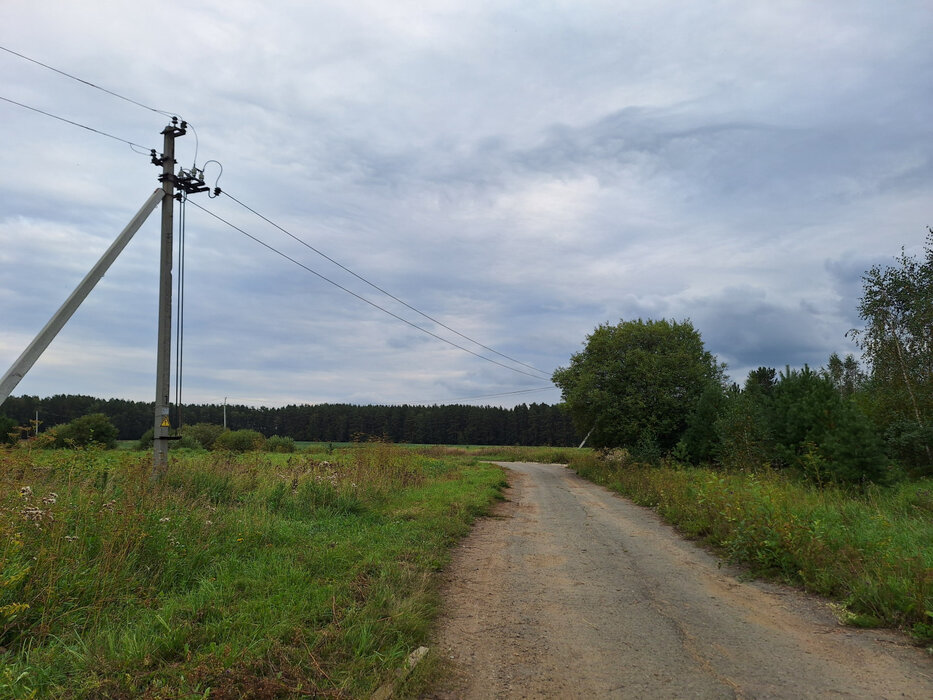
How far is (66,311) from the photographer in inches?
300

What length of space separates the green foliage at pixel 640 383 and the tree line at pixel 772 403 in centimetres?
6

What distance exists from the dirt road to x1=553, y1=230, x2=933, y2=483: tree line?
6.06 m

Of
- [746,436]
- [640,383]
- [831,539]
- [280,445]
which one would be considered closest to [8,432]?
[831,539]

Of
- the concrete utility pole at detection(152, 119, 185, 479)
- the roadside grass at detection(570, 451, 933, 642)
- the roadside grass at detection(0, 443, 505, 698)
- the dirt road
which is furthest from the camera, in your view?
the concrete utility pole at detection(152, 119, 185, 479)

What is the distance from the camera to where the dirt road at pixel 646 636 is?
3.72m

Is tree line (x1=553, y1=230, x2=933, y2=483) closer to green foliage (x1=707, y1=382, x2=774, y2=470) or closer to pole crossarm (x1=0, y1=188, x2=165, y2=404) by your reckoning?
green foliage (x1=707, y1=382, x2=774, y2=470)

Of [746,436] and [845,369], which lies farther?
[845,369]

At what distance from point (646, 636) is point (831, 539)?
4.03 m

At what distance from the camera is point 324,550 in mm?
6629

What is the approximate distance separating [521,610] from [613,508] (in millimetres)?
8594

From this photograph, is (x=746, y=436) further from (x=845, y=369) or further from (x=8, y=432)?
(x=845, y=369)

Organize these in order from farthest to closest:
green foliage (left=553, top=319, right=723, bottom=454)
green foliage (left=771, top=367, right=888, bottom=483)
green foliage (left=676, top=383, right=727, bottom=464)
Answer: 1. green foliage (left=553, top=319, right=723, bottom=454)
2. green foliage (left=676, top=383, right=727, bottom=464)
3. green foliage (left=771, top=367, right=888, bottom=483)

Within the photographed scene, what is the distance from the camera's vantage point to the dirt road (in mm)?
3721

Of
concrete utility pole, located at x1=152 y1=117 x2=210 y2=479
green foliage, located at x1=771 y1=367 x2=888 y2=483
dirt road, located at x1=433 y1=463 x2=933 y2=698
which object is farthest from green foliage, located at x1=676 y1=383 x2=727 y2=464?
concrete utility pole, located at x1=152 y1=117 x2=210 y2=479
